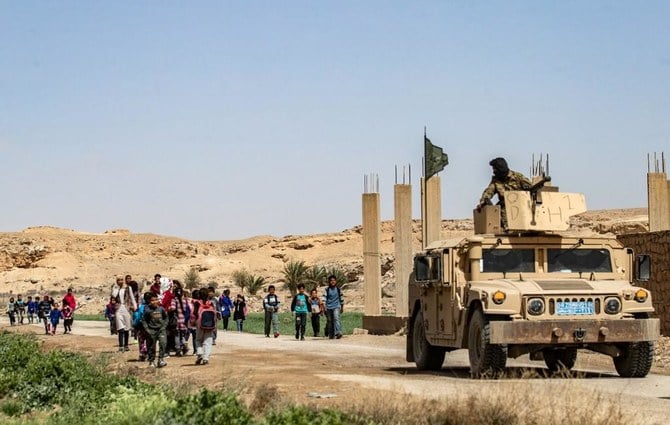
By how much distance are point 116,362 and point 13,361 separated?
1902 millimetres

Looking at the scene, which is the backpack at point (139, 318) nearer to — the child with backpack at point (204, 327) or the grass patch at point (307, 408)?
the child with backpack at point (204, 327)

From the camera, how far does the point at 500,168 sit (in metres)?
18.6

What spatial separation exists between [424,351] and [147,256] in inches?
3958

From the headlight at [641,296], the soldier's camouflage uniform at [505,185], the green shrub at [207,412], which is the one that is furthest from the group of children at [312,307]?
the green shrub at [207,412]

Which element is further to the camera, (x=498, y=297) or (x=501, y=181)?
(x=501, y=181)

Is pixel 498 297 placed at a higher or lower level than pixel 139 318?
higher

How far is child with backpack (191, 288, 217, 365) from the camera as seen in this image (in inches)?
830

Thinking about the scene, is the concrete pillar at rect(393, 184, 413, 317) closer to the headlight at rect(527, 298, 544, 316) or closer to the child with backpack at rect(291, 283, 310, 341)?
the child with backpack at rect(291, 283, 310, 341)

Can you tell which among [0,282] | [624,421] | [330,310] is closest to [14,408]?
[624,421]

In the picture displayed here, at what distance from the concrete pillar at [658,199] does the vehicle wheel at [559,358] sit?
10.7 meters

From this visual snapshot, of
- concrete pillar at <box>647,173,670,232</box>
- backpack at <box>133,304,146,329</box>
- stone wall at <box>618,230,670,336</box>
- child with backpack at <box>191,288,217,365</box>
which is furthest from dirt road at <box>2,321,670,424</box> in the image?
concrete pillar at <box>647,173,670,232</box>

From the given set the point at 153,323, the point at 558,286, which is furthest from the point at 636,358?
the point at 153,323

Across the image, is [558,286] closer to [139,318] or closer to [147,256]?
[139,318]

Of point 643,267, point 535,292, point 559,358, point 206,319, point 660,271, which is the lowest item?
point 559,358
